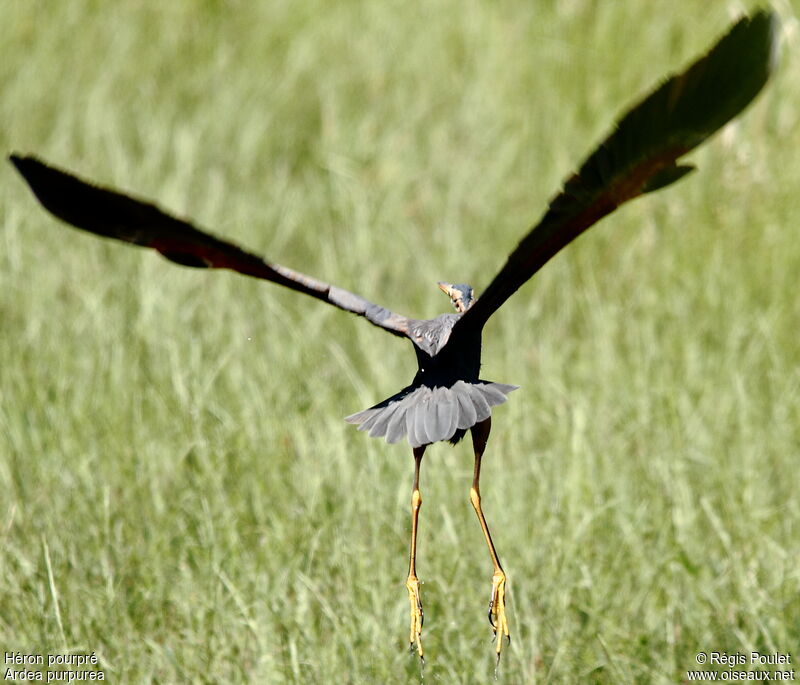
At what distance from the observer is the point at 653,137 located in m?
1.70

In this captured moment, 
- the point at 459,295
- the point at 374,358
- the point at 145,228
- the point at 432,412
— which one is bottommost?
the point at 432,412

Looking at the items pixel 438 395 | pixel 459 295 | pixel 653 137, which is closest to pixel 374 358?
pixel 459 295

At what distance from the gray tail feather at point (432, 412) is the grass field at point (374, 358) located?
0.94 m

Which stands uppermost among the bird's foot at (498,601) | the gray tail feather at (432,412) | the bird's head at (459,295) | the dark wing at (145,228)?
the dark wing at (145,228)

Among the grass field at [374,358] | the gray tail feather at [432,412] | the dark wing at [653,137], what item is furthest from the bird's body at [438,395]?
the grass field at [374,358]

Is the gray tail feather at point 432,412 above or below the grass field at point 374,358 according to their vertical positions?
below

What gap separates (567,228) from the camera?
175 centimetres

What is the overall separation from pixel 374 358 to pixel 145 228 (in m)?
2.13

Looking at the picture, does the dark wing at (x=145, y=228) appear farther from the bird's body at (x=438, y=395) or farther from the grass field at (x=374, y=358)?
the grass field at (x=374, y=358)

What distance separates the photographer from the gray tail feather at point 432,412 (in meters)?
1.82

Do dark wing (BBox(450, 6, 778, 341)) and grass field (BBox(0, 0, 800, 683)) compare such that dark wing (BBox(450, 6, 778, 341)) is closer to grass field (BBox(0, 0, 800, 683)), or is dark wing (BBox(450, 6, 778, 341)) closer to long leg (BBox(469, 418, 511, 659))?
long leg (BBox(469, 418, 511, 659))

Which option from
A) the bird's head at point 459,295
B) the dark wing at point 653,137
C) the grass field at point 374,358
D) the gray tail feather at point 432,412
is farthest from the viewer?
the grass field at point 374,358

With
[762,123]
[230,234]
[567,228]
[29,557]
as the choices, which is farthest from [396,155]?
[567,228]

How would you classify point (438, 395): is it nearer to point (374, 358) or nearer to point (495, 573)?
point (495, 573)
